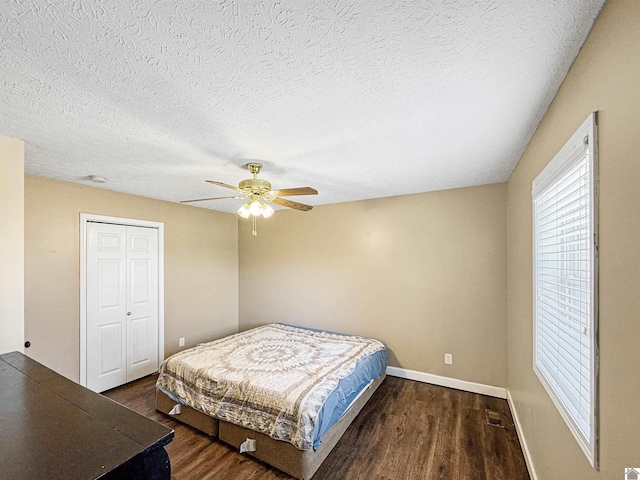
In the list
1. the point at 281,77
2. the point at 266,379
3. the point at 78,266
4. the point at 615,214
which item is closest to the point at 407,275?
the point at 266,379

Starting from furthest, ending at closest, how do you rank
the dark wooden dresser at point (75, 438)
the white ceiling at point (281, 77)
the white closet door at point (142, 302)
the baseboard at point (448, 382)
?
the white closet door at point (142, 302) → the baseboard at point (448, 382) → the white ceiling at point (281, 77) → the dark wooden dresser at point (75, 438)

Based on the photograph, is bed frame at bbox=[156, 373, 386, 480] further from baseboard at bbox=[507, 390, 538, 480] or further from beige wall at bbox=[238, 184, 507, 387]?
baseboard at bbox=[507, 390, 538, 480]

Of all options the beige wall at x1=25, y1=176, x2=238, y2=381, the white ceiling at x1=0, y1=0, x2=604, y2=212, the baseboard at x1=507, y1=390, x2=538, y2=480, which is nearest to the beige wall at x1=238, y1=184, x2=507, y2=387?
the baseboard at x1=507, y1=390, x2=538, y2=480

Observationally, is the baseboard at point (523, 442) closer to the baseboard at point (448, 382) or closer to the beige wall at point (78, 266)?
the baseboard at point (448, 382)

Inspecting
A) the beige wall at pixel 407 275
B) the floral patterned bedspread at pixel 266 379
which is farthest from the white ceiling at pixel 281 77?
the floral patterned bedspread at pixel 266 379

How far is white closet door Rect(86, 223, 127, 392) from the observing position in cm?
301

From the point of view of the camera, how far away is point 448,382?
3.16 m

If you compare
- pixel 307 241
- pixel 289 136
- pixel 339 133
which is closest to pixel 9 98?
pixel 289 136

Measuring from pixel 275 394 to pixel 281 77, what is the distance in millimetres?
2071

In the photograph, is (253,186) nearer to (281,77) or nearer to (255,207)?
(255,207)

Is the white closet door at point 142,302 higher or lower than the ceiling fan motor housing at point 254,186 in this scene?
lower

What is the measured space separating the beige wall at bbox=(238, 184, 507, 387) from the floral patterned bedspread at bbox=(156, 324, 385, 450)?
578 mm

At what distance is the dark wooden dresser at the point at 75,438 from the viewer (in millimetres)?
706

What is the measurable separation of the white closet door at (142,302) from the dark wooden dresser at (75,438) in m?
2.49
